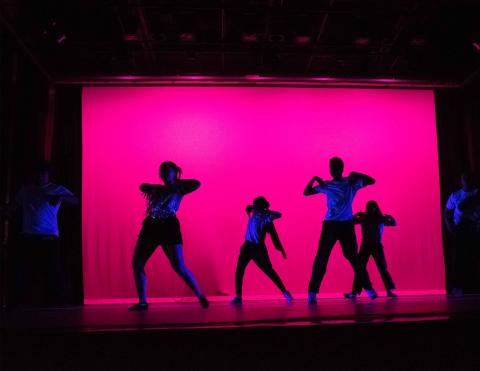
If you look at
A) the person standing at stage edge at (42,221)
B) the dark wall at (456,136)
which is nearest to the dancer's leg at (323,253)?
the person standing at stage edge at (42,221)

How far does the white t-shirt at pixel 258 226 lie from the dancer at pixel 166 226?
5.51 feet

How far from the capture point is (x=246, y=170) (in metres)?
8.20

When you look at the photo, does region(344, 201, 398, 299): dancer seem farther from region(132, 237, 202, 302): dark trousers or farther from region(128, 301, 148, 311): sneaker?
region(128, 301, 148, 311): sneaker

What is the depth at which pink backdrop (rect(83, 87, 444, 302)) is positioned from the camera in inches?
313

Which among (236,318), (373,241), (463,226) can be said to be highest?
(463,226)

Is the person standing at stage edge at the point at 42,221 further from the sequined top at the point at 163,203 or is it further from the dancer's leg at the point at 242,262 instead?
the dancer's leg at the point at 242,262

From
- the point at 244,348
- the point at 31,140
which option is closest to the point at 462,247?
the point at 244,348

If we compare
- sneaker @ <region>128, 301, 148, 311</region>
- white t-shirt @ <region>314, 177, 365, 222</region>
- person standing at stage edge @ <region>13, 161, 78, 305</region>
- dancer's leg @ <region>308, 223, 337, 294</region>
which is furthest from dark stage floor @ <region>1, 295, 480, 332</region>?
person standing at stage edge @ <region>13, 161, 78, 305</region>

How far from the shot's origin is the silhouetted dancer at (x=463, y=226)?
6.29 m

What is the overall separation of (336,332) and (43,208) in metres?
4.06

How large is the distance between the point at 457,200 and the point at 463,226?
0.34 meters

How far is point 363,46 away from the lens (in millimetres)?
7504

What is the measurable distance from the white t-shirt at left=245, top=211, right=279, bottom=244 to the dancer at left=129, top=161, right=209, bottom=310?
1679 mm

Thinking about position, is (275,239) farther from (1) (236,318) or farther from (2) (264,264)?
(1) (236,318)
